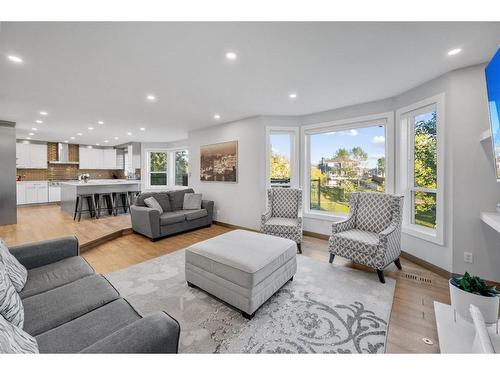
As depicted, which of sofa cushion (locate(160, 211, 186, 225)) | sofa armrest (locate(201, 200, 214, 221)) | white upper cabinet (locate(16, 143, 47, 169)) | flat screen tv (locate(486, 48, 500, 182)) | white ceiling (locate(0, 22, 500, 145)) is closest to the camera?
flat screen tv (locate(486, 48, 500, 182))

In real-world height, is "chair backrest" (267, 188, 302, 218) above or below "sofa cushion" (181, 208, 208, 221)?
A: above

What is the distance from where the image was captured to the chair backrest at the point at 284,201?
3.83m

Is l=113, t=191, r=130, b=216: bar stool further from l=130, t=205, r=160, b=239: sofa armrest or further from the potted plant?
the potted plant

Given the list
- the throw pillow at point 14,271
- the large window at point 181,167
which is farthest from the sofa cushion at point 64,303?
the large window at point 181,167

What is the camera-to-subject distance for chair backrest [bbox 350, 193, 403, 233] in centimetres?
276

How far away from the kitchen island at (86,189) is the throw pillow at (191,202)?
7.29 ft

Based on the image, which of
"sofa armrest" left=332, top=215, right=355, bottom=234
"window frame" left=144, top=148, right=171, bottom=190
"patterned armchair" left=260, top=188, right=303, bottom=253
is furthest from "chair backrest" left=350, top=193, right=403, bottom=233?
"window frame" left=144, top=148, right=171, bottom=190

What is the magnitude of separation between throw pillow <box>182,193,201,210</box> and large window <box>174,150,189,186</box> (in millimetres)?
2664

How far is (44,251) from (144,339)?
1704 millimetres

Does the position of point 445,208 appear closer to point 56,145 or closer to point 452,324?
point 452,324

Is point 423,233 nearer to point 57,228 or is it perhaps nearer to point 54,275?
point 54,275

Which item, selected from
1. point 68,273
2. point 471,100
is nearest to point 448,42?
point 471,100

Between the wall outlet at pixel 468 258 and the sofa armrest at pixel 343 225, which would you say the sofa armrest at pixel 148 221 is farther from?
the wall outlet at pixel 468 258

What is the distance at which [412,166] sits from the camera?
3.13 meters
